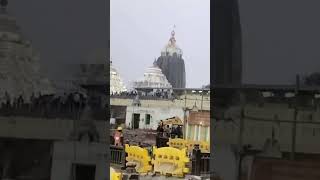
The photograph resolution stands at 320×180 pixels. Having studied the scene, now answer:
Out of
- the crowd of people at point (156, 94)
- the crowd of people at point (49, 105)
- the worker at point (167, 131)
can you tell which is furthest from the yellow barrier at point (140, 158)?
the crowd of people at point (156, 94)

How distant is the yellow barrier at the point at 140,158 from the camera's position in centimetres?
687

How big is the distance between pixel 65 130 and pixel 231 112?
697mm

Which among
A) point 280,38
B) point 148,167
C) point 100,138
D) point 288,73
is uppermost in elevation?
point 280,38

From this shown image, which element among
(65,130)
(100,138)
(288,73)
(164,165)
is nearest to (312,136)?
(288,73)

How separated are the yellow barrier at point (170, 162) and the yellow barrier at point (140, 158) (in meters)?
0.15

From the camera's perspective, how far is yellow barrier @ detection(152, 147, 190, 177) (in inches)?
257

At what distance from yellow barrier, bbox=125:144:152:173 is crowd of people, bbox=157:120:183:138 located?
2.79 meters

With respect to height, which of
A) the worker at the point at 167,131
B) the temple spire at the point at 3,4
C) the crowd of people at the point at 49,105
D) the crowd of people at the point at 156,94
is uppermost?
the temple spire at the point at 3,4

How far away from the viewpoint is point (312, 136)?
1770mm

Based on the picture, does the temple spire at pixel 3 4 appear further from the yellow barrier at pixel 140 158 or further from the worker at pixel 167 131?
the worker at pixel 167 131

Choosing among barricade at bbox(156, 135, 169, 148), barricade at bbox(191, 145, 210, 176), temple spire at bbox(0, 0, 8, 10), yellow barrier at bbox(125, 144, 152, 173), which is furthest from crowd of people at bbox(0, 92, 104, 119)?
barricade at bbox(156, 135, 169, 148)

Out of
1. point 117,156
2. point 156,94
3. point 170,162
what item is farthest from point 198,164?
point 156,94

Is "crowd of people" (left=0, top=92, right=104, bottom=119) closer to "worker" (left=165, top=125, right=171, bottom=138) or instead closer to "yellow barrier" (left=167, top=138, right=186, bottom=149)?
"yellow barrier" (left=167, top=138, right=186, bottom=149)

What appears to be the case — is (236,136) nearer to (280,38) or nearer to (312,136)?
(312,136)
